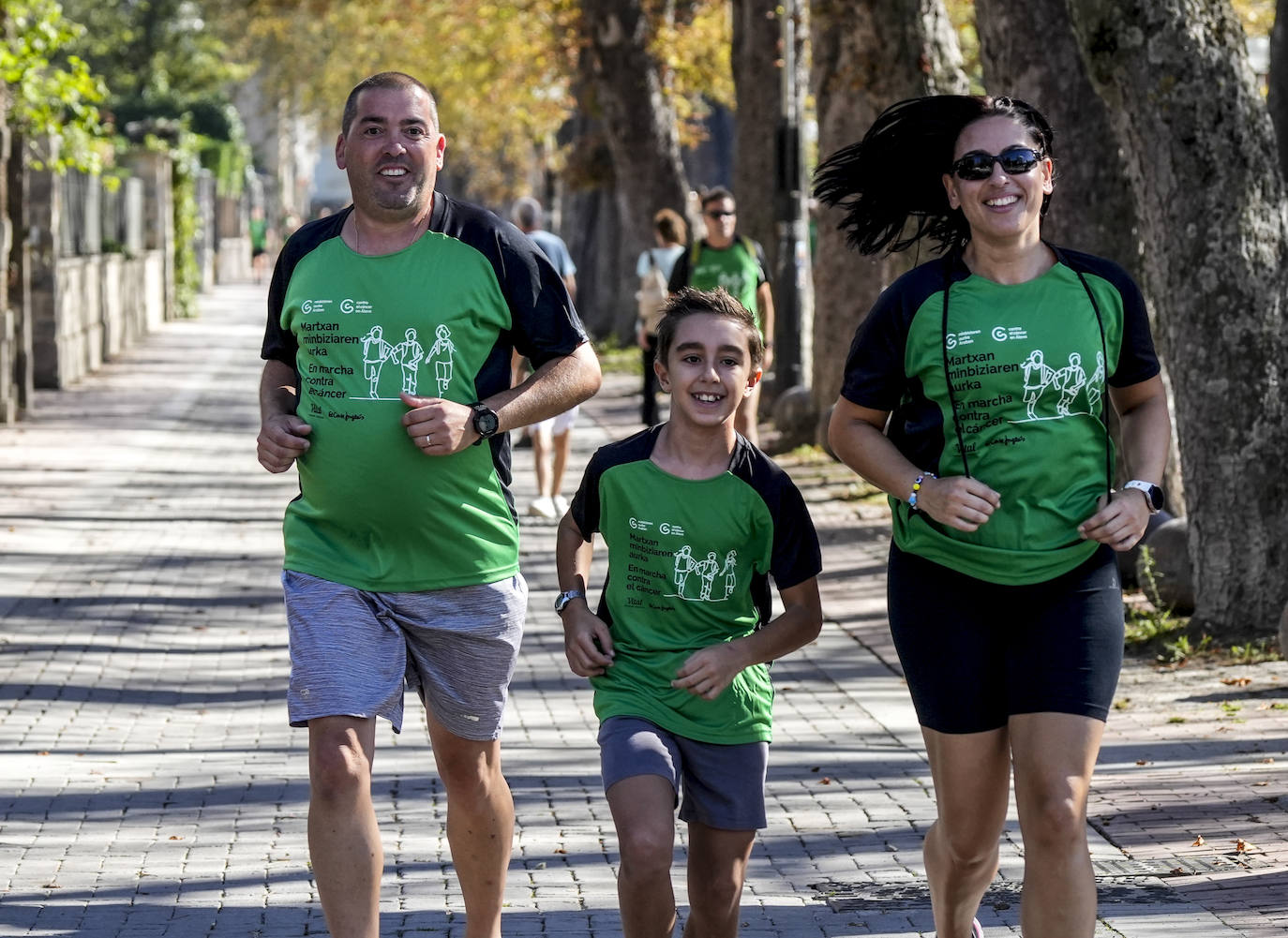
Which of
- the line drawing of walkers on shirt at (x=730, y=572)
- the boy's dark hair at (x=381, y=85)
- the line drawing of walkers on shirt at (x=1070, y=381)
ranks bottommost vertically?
the line drawing of walkers on shirt at (x=730, y=572)

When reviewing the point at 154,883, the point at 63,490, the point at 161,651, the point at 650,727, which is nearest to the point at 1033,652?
the point at 650,727

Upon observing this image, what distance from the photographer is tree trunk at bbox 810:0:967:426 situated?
49.9ft

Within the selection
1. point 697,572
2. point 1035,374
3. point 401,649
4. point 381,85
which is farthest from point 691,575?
point 381,85

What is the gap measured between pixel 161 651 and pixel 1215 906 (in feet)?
18.8

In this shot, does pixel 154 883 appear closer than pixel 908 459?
No

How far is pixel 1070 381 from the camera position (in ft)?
14.1

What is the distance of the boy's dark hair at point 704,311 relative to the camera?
4613mm

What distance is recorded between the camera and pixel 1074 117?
37.9 ft

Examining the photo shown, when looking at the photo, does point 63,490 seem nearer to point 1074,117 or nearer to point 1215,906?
point 1074,117

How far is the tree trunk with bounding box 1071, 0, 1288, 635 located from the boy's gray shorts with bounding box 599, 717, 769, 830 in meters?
5.54

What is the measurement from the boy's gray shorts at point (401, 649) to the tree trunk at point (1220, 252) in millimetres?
5442

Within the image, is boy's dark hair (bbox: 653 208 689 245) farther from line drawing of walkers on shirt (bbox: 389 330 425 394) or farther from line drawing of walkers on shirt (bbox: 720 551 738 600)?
line drawing of walkers on shirt (bbox: 720 551 738 600)

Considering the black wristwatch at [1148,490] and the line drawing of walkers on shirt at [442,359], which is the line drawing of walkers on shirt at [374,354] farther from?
the black wristwatch at [1148,490]

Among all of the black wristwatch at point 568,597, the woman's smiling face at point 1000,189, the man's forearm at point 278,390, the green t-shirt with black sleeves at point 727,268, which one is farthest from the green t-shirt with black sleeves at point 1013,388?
the green t-shirt with black sleeves at point 727,268
